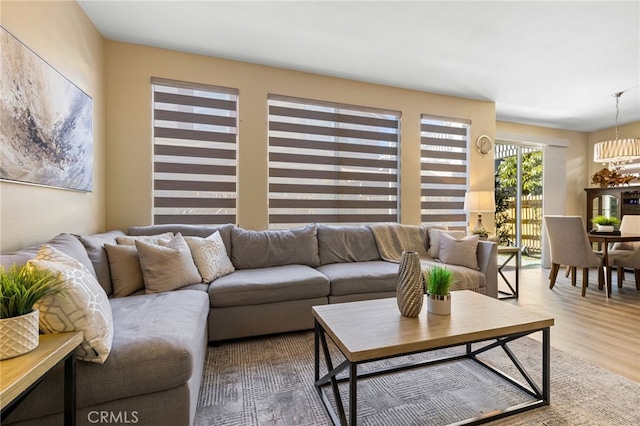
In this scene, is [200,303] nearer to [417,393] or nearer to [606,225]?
[417,393]

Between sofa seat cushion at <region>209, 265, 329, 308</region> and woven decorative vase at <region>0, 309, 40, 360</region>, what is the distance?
47.5 inches

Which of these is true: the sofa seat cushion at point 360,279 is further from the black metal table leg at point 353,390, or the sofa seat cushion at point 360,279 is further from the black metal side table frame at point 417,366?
the black metal table leg at point 353,390

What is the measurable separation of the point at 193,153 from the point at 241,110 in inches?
26.6

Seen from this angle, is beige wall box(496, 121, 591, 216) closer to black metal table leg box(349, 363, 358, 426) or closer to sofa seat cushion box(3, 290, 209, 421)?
black metal table leg box(349, 363, 358, 426)

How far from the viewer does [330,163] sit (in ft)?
11.3

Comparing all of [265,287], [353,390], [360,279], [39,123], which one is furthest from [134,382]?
[360,279]

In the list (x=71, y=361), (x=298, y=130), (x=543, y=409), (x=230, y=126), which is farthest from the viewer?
(x=298, y=130)

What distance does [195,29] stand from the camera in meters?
2.48

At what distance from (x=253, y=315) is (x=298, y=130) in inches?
81.5

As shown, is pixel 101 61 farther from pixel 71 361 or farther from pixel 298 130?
pixel 71 361

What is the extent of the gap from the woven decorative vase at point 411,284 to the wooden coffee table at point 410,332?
6 cm

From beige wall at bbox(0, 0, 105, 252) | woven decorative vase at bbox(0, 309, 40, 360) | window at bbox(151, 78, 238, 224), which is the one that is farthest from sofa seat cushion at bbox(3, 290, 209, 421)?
window at bbox(151, 78, 238, 224)

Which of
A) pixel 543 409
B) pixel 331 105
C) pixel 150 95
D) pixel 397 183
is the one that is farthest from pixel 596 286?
pixel 150 95

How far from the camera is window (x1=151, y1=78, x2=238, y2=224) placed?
9.29ft
